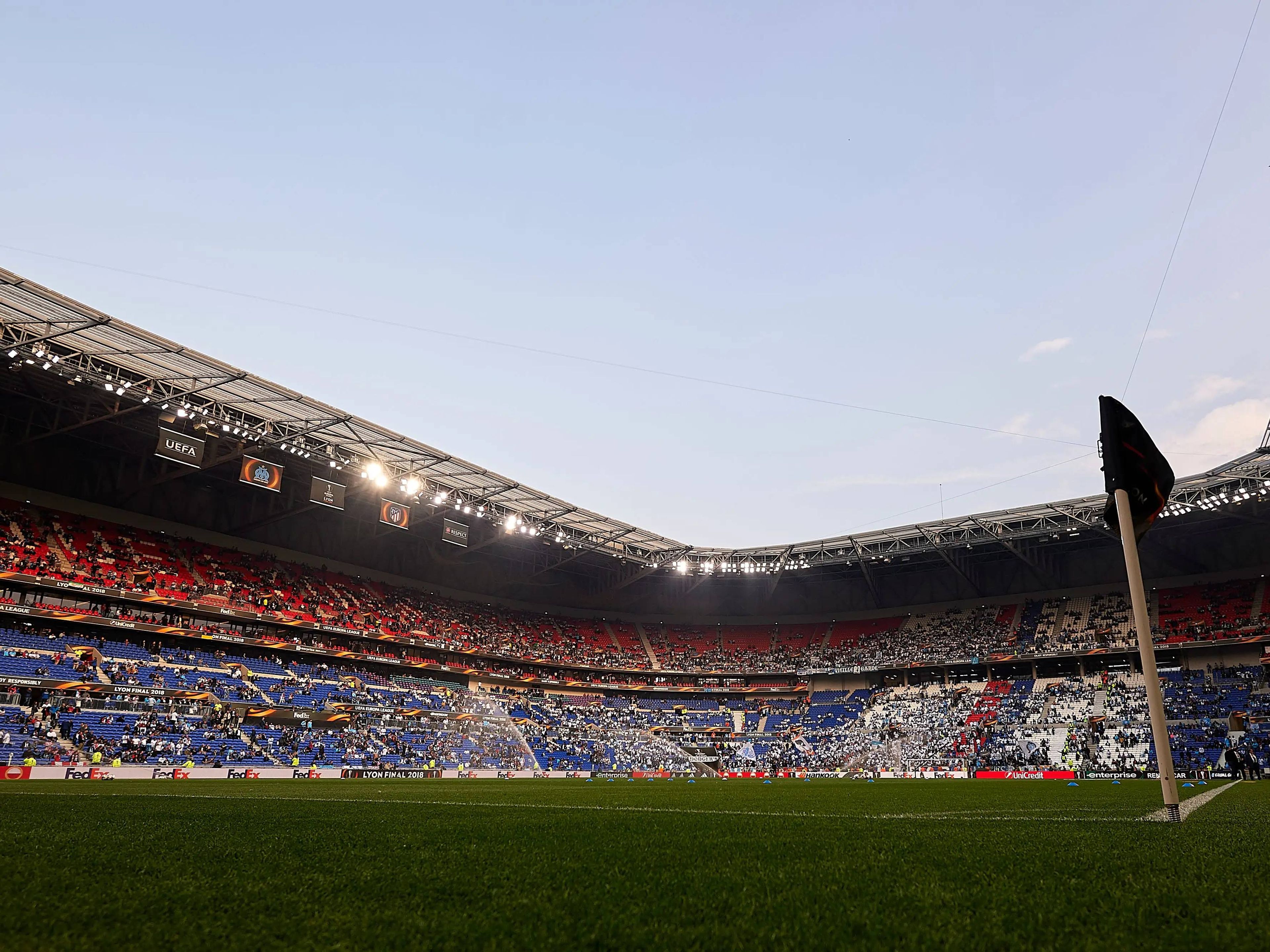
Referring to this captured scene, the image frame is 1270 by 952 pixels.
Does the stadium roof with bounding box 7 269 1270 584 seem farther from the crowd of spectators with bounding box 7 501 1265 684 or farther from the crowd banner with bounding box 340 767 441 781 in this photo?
the crowd banner with bounding box 340 767 441 781

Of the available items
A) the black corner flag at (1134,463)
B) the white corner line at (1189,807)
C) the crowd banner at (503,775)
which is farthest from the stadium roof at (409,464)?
the black corner flag at (1134,463)

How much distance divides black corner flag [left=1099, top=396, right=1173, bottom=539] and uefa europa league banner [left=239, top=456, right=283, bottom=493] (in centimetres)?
3652

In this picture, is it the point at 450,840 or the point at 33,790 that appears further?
the point at 33,790

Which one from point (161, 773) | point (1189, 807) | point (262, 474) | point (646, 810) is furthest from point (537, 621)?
point (1189, 807)

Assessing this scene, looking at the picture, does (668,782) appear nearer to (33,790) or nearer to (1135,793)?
(1135,793)

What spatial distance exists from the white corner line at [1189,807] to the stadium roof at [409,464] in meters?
21.9

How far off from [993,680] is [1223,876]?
5617 centimetres

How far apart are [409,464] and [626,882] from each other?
39.4 metres

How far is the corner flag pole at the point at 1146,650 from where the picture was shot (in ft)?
20.7

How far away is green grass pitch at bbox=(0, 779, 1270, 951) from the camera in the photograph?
2.83 m

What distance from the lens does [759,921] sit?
3.13 metres

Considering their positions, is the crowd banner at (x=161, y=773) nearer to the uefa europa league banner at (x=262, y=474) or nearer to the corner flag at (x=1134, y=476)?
the uefa europa league banner at (x=262, y=474)

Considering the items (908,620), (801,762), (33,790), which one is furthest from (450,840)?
(908,620)

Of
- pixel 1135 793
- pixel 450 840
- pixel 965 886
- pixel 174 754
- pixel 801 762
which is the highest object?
pixel 965 886
